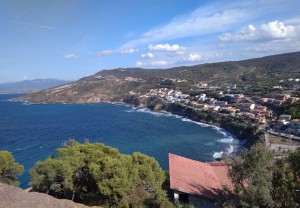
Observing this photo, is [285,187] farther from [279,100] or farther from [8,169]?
[279,100]

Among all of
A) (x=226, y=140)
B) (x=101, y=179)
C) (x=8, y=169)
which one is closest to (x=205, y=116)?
(x=226, y=140)

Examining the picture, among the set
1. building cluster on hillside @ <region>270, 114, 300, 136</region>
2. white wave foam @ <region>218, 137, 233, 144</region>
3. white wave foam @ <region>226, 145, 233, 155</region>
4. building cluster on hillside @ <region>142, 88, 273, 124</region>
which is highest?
building cluster on hillside @ <region>142, 88, 273, 124</region>

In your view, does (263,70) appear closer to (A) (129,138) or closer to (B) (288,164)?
(A) (129,138)

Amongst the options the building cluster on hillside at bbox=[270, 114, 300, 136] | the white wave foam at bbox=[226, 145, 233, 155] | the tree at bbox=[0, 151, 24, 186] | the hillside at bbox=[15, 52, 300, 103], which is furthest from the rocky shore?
the tree at bbox=[0, 151, 24, 186]

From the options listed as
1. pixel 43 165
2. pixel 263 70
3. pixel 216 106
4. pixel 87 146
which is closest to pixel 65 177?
pixel 43 165

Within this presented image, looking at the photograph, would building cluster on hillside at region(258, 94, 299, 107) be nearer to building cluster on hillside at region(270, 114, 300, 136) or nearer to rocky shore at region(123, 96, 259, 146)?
building cluster on hillside at region(270, 114, 300, 136)

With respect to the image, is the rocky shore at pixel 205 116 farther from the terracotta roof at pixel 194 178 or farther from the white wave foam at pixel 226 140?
the terracotta roof at pixel 194 178
